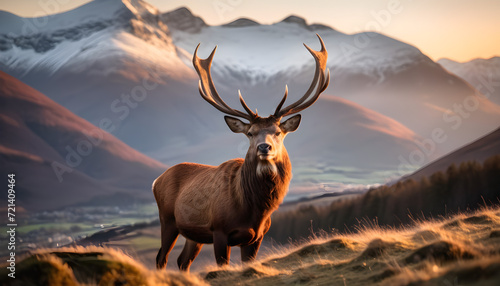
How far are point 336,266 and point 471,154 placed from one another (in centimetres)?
2637

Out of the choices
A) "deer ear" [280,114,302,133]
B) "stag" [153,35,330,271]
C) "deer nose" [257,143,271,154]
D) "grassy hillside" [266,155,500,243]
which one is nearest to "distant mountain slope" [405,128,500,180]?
"grassy hillside" [266,155,500,243]

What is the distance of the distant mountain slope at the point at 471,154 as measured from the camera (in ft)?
101

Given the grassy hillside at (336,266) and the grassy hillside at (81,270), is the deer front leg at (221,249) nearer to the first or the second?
the grassy hillside at (336,266)

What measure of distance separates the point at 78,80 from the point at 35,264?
109061 millimetres

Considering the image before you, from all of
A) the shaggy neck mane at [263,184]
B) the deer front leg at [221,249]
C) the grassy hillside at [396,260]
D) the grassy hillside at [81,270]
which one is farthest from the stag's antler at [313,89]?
the grassy hillside at [81,270]

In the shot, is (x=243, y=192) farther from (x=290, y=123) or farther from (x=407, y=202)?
(x=407, y=202)

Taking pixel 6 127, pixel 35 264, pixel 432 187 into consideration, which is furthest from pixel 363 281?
pixel 6 127

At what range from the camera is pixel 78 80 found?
109 m

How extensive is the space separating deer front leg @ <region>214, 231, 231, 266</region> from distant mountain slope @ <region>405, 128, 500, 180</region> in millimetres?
24017

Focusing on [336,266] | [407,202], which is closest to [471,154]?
[407,202]

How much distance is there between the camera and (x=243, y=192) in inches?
382

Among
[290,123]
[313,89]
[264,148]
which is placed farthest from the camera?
[313,89]

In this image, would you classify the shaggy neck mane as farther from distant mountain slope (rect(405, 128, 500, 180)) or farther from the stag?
distant mountain slope (rect(405, 128, 500, 180))

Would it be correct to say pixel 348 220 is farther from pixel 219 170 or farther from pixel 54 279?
pixel 54 279
